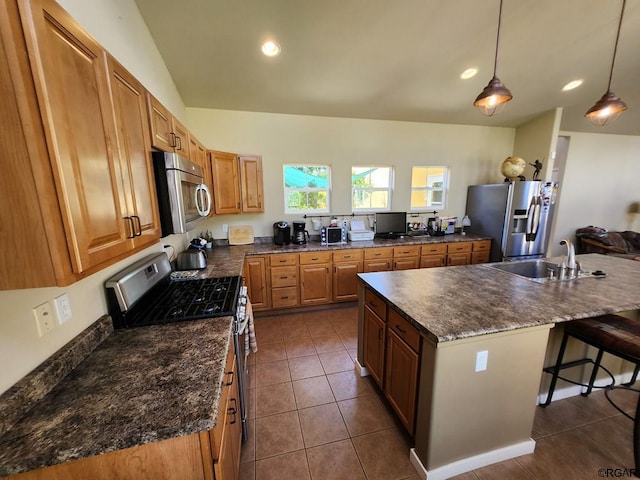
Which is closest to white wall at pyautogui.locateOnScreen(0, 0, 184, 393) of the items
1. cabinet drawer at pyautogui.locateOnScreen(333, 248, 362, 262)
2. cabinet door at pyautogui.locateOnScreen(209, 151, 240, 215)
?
cabinet door at pyautogui.locateOnScreen(209, 151, 240, 215)

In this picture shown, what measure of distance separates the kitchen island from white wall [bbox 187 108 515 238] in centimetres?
257

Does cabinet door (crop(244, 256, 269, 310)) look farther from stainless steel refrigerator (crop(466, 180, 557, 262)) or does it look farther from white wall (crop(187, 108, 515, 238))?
stainless steel refrigerator (crop(466, 180, 557, 262))

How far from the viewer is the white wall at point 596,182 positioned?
4.83m

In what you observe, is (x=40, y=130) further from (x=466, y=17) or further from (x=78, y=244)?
(x=466, y=17)

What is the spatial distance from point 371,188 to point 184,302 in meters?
3.31

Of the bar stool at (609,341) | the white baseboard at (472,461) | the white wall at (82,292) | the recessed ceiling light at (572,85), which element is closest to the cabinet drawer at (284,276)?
the white wall at (82,292)

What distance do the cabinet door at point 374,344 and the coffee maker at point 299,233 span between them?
5.73ft

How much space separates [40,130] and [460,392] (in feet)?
6.34

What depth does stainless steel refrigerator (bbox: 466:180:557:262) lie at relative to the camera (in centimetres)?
378

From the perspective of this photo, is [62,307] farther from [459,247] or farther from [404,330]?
[459,247]

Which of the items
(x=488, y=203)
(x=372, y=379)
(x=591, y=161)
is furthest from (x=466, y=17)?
(x=591, y=161)

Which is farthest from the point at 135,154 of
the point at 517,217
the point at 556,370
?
the point at 517,217

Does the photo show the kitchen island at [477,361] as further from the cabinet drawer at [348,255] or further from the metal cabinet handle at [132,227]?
the cabinet drawer at [348,255]

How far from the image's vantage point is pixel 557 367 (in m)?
1.81
